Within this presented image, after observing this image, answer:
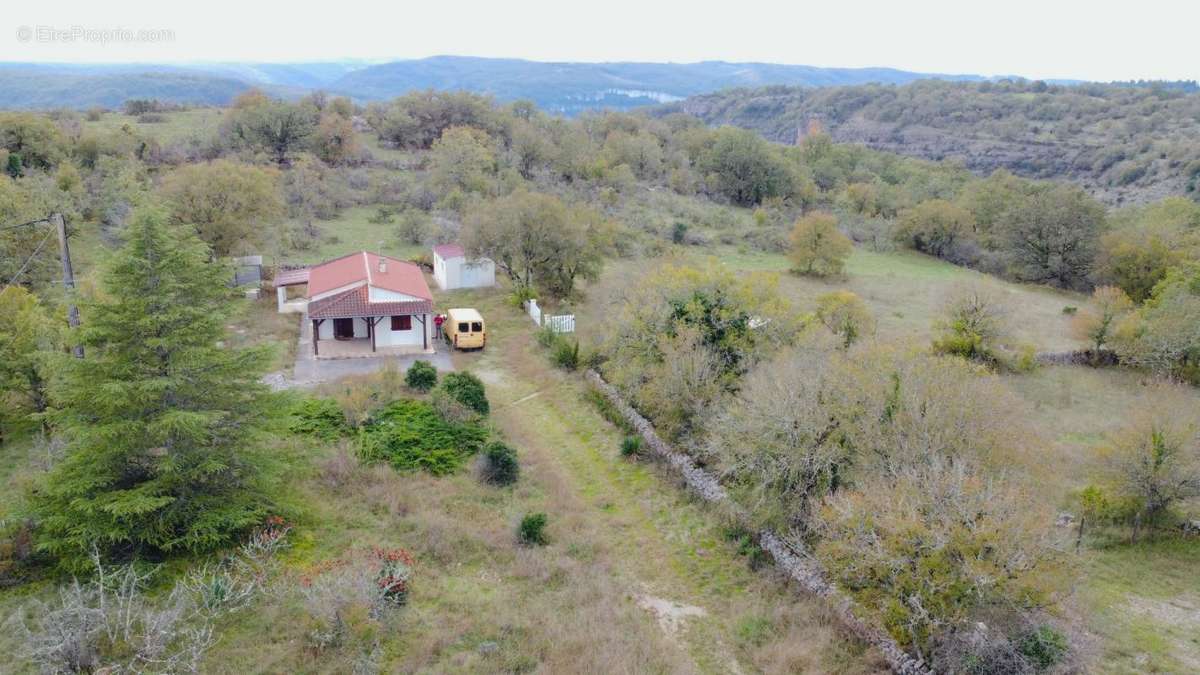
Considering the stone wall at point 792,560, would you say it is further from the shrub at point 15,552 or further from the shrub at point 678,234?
the shrub at point 678,234

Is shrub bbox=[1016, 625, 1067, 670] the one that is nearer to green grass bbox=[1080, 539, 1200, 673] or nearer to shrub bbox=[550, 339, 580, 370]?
green grass bbox=[1080, 539, 1200, 673]

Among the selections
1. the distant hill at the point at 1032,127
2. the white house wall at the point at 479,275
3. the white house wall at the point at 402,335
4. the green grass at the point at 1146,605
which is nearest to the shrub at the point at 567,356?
the white house wall at the point at 402,335

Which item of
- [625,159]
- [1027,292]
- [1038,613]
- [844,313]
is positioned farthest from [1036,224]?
[1038,613]

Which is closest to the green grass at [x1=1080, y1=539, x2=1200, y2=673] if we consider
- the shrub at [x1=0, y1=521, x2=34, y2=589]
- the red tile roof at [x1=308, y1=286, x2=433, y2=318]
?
the shrub at [x1=0, y1=521, x2=34, y2=589]

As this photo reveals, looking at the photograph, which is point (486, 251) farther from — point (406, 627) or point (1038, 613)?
point (1038, 613)

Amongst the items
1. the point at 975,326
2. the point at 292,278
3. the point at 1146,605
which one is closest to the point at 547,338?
the point at 292,278

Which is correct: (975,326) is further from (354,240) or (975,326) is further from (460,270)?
(354,240)
